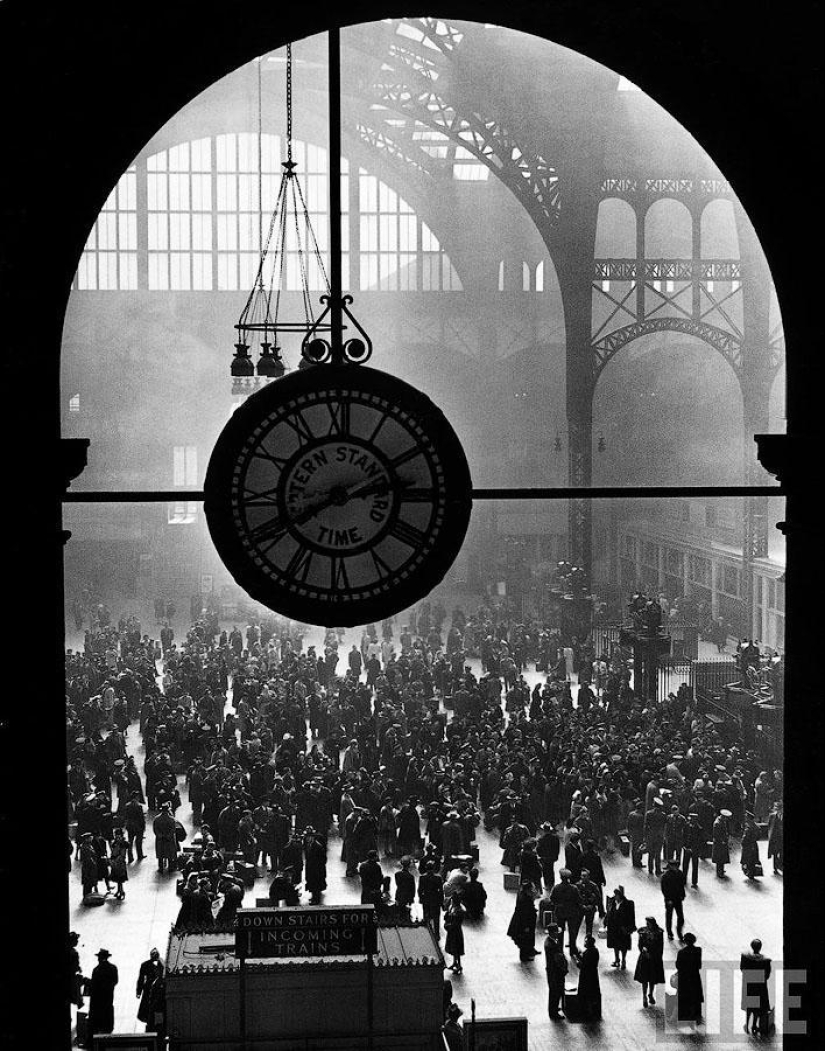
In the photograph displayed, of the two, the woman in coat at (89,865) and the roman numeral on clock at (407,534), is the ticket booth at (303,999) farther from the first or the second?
the roman numeral on clock at (407,534)

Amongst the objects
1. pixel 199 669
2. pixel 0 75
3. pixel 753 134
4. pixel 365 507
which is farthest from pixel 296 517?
pixel 199 669

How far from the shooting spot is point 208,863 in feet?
41.8

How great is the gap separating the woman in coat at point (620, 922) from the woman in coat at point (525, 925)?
24.8 inches

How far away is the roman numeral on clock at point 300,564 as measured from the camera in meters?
3.71

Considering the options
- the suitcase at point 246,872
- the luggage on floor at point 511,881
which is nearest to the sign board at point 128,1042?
the suitcase at point 246,872

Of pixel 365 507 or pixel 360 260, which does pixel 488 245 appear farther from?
pixel 365 507

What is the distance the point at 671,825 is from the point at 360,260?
25363 mm

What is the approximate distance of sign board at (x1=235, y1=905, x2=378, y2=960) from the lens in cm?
896

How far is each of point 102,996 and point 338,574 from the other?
7.55 m

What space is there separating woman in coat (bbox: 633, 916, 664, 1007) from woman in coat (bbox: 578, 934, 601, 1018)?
1.29 ft

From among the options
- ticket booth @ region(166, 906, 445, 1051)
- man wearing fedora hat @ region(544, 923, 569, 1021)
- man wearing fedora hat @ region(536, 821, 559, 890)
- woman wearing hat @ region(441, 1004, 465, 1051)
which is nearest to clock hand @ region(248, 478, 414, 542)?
ticket booth @ region(166, 906, 445, 1051)

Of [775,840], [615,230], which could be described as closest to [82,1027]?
[775,840]

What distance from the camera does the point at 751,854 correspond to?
47.1ft

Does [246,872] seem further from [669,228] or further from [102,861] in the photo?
[669,228]
